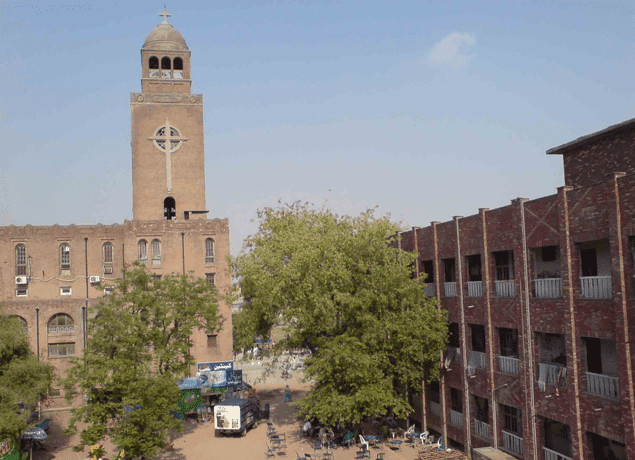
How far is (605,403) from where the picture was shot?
20.5m

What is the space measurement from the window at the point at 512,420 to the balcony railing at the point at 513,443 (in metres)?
0.31

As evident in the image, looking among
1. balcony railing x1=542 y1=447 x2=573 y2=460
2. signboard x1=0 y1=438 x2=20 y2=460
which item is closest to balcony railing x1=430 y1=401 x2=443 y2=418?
balcony railing x1=542 y1=447 x2=573 y2=460

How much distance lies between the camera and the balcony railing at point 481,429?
28.1 meters

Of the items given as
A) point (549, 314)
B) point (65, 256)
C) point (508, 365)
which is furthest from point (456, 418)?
point (65, 256)

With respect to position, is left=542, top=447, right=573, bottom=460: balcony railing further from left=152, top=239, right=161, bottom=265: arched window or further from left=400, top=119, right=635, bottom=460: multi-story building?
left=152, top=239, right=161, bottom=265: arched window

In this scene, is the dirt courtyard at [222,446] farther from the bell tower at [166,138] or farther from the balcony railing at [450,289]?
the bell tower at [166,138]

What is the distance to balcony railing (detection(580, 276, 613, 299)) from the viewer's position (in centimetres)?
2047

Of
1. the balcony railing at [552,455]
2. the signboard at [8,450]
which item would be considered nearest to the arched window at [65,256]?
the signboard at [8,450]

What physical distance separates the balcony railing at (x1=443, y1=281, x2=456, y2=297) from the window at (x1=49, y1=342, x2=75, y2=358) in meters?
33.7

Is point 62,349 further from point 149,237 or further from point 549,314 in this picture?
point 549,314

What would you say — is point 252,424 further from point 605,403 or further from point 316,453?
point 605,403

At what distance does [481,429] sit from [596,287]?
35.5 feet

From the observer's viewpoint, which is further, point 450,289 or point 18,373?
point 18,373

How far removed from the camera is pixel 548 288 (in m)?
23.7
